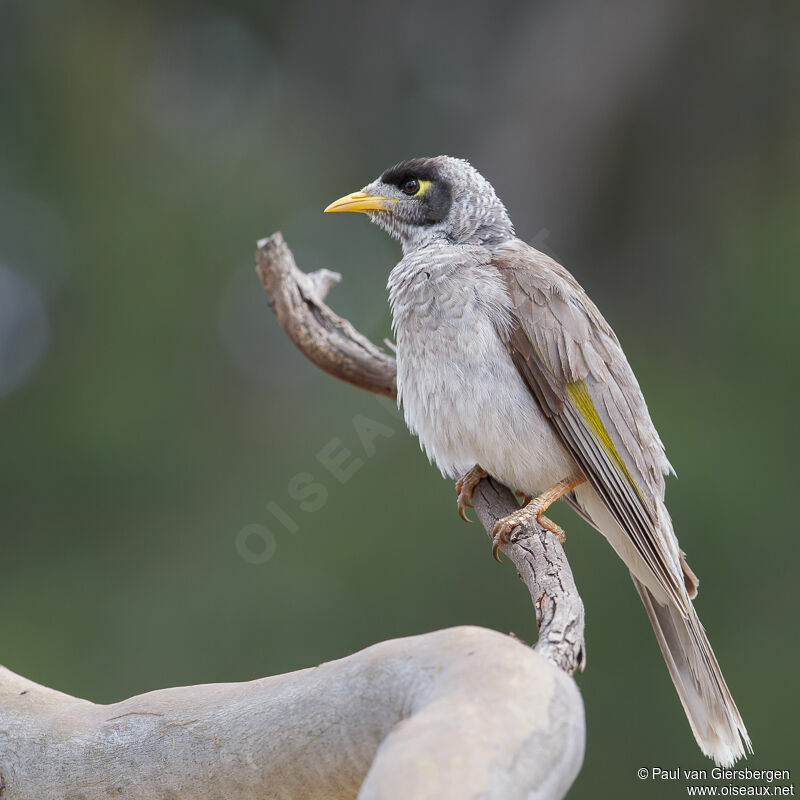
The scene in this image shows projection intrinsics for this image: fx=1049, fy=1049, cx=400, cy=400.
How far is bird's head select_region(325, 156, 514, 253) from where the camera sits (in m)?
3.82

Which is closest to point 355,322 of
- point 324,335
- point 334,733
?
point 324,335

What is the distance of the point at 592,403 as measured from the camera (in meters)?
3.30

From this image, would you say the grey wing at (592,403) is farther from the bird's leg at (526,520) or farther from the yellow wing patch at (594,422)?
the bird's leg at (526,520)

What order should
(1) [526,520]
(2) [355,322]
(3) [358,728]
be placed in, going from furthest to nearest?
(2) [355,322], (1) [526,520], (3) [358,728]

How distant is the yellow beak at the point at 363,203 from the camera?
12.9ft

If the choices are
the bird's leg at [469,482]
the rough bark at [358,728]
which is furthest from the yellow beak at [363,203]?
the rough bark at [358,728]

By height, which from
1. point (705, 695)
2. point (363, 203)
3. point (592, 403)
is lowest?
point (705, 695)

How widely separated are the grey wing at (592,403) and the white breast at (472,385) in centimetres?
5

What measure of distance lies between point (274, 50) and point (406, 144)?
4.44 ft

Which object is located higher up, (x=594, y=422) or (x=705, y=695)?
(x=594, y=422)

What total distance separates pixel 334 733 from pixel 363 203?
7.56 feet

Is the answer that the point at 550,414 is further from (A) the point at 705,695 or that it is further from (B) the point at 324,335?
(B) the point at 324,335

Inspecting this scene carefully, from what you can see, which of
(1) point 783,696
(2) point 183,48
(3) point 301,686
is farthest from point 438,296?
(2) point 183,48

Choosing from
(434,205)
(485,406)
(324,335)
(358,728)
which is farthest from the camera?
(324,335)
